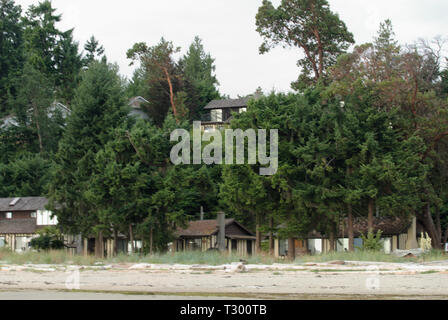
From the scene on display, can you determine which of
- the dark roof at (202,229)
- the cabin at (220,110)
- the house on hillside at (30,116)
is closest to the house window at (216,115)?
the cabin at (220,110)

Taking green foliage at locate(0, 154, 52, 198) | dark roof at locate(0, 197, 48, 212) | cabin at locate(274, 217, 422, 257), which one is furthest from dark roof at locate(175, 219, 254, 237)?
green foliage at locate(0, 154, 52, 198)

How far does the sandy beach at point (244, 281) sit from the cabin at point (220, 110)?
50.5 meters

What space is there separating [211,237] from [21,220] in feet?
67.7

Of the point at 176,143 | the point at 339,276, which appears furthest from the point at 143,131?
the point at 339,276

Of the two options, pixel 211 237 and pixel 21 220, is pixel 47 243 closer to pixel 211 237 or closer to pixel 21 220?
pixel 21 220

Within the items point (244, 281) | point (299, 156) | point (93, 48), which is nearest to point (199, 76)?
point (93, 48)

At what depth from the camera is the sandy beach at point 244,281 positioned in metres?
20.6

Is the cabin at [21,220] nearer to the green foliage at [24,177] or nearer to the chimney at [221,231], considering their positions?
the green foliage at [24,177]

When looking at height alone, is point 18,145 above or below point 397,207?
above

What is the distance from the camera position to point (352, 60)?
4675cm

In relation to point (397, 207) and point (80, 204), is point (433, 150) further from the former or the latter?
point (80, 204)

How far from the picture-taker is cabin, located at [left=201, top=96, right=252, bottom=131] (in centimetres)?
8009

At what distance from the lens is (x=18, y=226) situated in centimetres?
5912

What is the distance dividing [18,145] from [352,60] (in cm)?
4584
